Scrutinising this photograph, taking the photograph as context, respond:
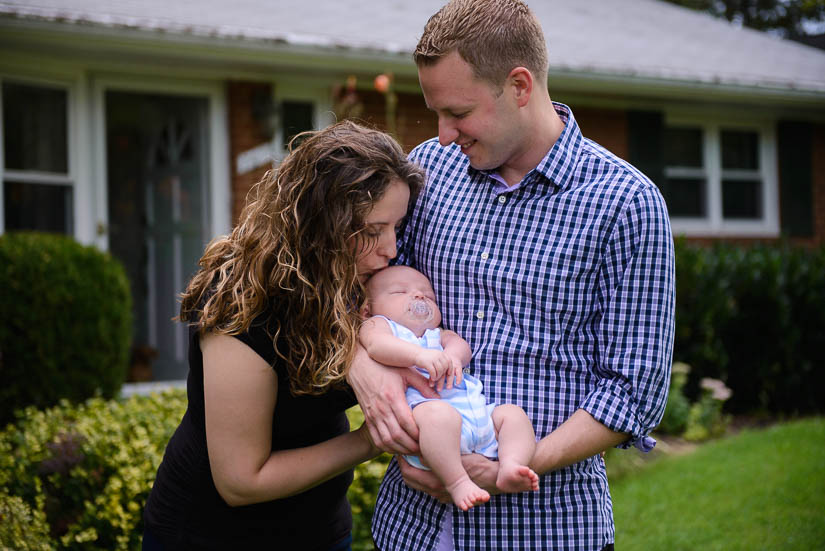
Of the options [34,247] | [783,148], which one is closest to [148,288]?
[34,247]

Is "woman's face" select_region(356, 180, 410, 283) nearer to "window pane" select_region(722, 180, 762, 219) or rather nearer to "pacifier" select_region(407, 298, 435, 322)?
"pacifier" select_region(407, 298, 435, 322)

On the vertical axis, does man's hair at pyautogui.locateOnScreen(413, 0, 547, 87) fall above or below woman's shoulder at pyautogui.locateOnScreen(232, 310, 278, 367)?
above

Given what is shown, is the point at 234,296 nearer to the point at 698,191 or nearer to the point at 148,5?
the point at 148,5

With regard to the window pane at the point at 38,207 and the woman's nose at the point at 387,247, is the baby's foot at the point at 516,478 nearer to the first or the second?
the woman's nose at the point at 387,247

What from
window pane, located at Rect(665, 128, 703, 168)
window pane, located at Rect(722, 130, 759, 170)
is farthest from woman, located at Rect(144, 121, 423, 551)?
window pane, located at Rect(722, 130, 759, 170)

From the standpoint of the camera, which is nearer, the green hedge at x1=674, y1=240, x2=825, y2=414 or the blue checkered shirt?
the blue checkered shirt

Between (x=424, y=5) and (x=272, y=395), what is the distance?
29.9ft

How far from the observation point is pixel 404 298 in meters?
2.09

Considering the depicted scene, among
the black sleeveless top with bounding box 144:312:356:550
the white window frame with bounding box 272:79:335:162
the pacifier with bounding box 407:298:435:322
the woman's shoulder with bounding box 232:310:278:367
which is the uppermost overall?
the white window frame with bounding box 272:79:335:162

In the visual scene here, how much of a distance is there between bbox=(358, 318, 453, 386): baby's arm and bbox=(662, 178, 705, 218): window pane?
371 inches

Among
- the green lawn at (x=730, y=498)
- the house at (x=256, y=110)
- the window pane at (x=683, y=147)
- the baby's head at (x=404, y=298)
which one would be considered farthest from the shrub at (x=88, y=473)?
the window pane at (x=683, y=147)

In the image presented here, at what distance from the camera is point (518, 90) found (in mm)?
1989

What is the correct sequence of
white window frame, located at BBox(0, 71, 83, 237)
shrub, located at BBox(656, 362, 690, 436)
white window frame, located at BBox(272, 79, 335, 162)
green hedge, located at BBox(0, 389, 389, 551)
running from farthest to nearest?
white window frame, located at BBox(272, 79, 335, 162)
white window frame, located at BBox(0, 71, 83, 237)
shrub, located at BBox(656, 362, 690, 436)
green hedge, located at BBox(0, 389, 389, 551)

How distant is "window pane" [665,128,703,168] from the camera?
Result: 10.9 meters
